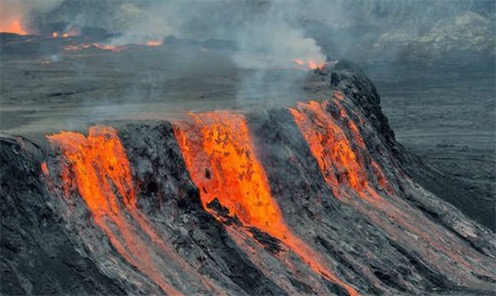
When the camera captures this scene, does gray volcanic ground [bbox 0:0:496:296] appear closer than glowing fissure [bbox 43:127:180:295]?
Yes

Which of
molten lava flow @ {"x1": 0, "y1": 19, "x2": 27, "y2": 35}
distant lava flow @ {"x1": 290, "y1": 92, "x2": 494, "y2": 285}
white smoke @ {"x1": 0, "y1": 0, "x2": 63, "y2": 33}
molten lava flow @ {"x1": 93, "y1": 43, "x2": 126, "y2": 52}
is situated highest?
white smoke @ {"x1": 0, "y1": 0, "x2": 63, "y2": 33}

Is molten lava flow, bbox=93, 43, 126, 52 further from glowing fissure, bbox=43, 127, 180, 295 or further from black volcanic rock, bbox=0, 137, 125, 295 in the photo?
black volcanic rock, bbox=0, 137, 125, 295

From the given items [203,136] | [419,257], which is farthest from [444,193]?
[203,136]

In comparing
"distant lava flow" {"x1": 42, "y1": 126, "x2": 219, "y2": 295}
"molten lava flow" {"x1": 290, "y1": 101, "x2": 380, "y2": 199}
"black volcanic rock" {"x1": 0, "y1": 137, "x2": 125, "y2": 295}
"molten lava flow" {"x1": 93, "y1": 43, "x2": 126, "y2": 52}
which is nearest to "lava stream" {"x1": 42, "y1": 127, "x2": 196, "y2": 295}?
"distant lava flow" {"x1": 42, "y1": 126, "x2": 219, "y2": 295}

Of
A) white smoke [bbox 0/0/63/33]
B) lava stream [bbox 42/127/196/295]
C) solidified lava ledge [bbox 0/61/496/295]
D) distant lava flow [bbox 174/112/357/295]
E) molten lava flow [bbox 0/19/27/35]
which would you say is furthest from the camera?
molten lava flow [bbox 0/19/27/35]

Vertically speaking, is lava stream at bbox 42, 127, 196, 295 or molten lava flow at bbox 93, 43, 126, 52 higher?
molten lava flow at bbox 93, 43, 126, 52

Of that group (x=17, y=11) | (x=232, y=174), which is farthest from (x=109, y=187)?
(x=17, y=11)

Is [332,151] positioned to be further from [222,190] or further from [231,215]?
[231,215]

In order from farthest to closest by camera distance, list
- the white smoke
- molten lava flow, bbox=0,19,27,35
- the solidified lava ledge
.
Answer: molten lava flow, bbox=0,19,27,35 → the white smoke → the solidified lava ledge

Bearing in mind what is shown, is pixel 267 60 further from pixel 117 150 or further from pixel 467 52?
pixel 467 52
